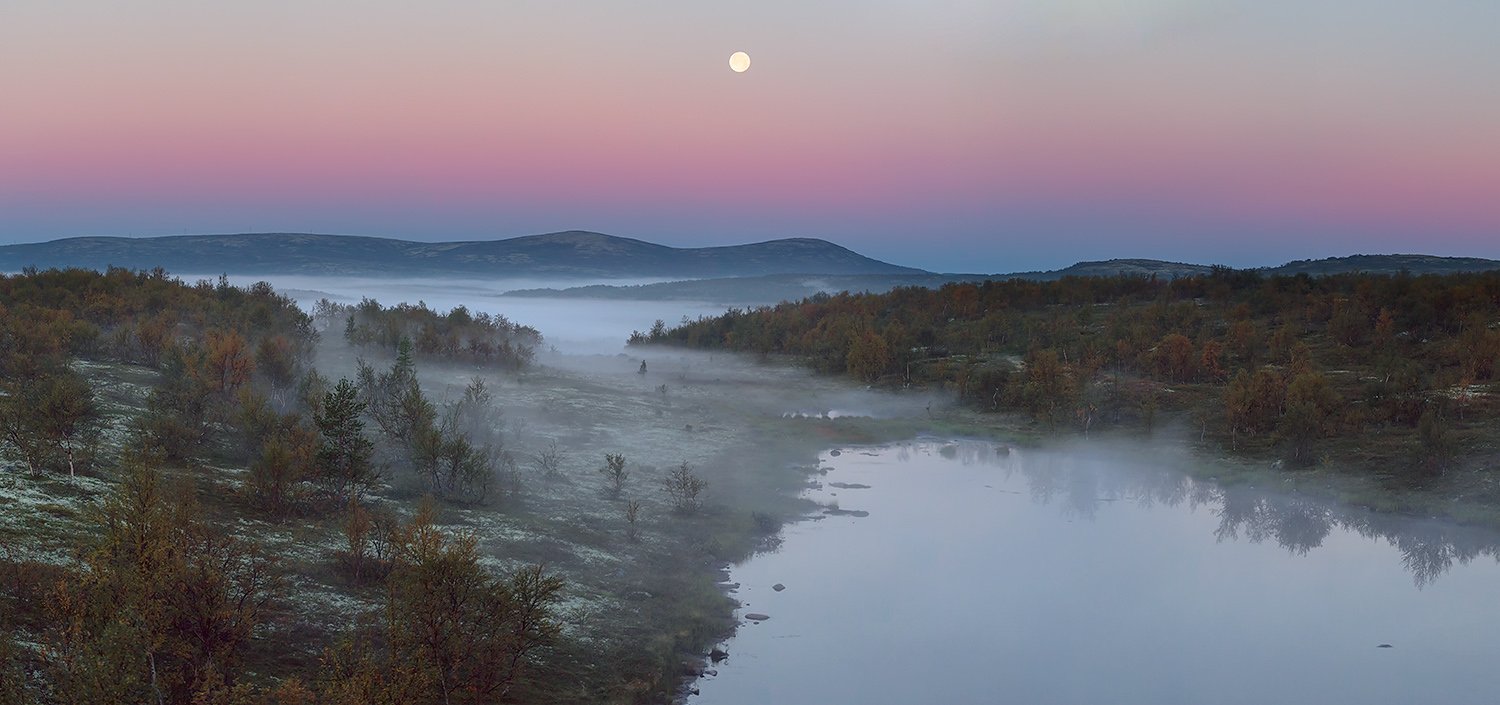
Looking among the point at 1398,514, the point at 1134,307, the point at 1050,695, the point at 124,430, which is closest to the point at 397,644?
the point at 1050,695

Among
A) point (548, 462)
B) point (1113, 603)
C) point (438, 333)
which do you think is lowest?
point (1113, 603)

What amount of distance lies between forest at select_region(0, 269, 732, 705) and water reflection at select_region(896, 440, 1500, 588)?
66.2ft

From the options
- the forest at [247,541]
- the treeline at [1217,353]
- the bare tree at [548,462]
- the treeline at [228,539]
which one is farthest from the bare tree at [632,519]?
the treeline at [1217,353]

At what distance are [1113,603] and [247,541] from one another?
24.7m

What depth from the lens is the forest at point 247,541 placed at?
14.0 metres

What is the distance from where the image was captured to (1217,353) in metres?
67.4

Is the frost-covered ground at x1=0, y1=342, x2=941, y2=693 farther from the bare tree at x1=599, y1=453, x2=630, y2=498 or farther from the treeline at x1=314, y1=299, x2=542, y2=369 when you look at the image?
the treeline at x1=314, y1=299, x2=542, y2=369

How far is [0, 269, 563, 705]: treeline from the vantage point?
13.7 metres

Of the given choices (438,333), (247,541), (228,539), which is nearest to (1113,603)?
(228,539)

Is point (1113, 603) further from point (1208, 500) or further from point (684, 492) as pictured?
point (1208, 500)

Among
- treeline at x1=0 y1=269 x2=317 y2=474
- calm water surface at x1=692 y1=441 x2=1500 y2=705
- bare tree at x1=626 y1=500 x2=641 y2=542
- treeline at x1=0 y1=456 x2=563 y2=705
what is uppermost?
treeline at x1=0 y1=269 x2=317 y2=474

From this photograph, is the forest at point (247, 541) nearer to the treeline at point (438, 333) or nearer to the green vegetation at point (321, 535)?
the green vegetation at point (321, 535)

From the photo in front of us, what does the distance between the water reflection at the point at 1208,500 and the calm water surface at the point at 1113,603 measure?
15 centimetres

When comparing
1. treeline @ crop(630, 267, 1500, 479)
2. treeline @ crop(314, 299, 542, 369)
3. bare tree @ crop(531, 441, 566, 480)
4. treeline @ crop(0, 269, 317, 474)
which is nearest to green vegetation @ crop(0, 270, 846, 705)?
treeline @ crop(0, 269, 317, 474)
